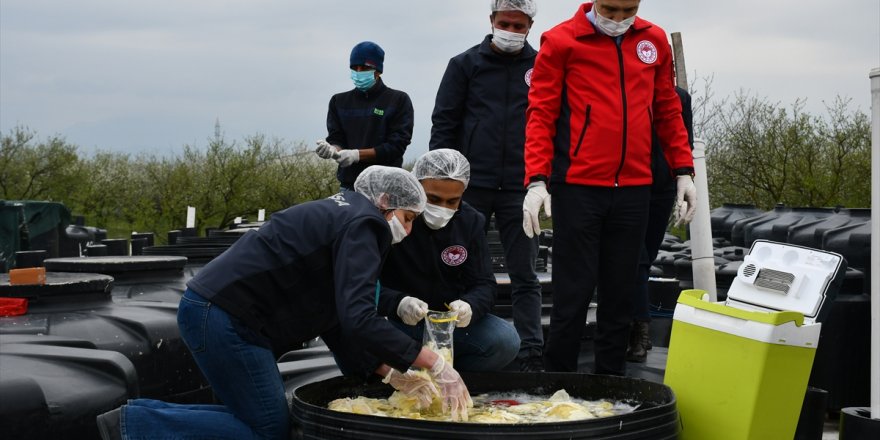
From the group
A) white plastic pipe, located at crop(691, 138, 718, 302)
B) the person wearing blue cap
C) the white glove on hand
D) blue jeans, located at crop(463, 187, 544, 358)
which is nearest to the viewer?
the white glove on hand

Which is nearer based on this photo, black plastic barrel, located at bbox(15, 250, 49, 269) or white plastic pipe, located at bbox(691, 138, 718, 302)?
white plastic pipe, located at bbox(691, 138, 718, 302)

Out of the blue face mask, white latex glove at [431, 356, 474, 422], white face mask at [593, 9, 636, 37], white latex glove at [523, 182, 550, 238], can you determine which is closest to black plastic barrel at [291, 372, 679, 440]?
white latex glove at [431, 356, 474, 422]

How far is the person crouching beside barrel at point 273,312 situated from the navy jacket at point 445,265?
52 centimetres

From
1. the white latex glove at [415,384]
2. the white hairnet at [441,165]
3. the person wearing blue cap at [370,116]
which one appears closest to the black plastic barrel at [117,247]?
the person wearing blue cap at [370,116]

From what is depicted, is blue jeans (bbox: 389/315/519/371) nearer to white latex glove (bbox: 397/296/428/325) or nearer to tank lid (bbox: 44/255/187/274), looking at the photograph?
white latex glove (bbox: 397/296/428/325)

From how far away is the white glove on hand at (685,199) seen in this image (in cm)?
396

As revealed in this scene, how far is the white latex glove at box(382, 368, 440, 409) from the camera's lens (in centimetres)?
334

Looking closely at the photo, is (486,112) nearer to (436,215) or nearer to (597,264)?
(436,215)

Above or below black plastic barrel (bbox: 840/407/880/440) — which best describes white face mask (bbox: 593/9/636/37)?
above

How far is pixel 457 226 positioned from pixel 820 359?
6.94ft

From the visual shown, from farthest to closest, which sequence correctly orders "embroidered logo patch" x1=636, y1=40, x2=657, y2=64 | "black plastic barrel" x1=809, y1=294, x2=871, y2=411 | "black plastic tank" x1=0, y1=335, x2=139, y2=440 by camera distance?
"black plastic barrel" x1=809, y1=294, x2=871, y2=411 → "embroidered logo patch" x1=636, y1=40, x2=657, y2=64 → "black plastic tank" x1=0, y1=335, x2=139, y2=440

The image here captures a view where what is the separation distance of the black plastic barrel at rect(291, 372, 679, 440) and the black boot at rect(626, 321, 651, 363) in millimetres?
1013

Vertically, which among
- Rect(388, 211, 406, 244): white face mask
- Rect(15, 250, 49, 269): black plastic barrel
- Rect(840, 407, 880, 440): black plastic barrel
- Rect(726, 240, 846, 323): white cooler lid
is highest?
Rect(388, 211, 406, 244): white face mask

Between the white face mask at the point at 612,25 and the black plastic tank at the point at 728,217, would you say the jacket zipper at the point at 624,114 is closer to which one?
the white face mask at the point at 612,25
